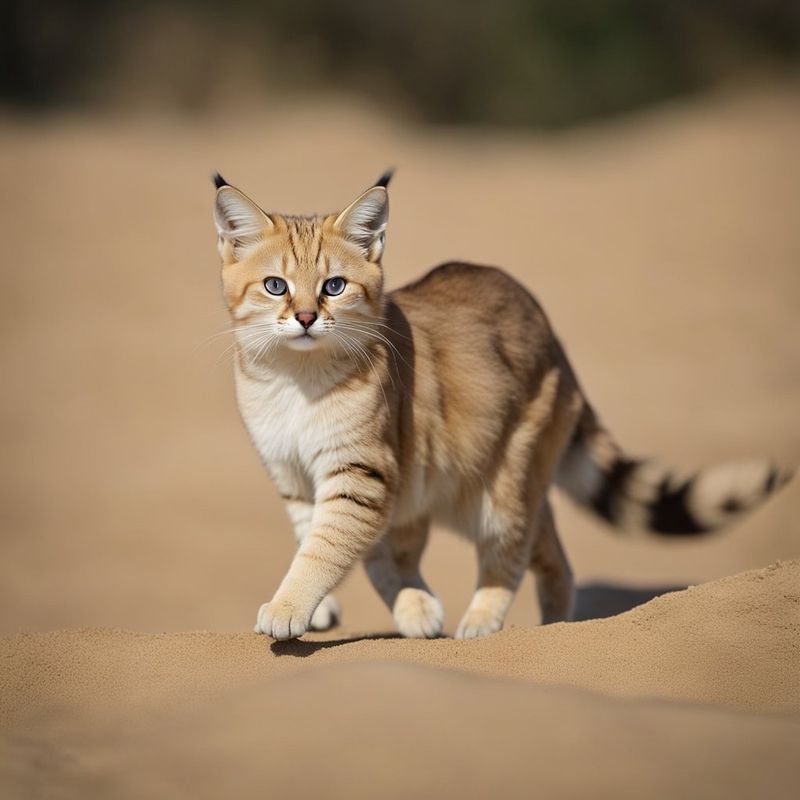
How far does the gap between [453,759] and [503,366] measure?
7.04 ft

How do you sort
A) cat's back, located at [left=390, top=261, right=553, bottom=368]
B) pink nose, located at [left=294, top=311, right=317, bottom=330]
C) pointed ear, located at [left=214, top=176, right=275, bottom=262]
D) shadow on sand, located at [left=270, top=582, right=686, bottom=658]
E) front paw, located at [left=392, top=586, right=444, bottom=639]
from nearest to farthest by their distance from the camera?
pink nose, located at [left=294, top=311, right=317, bottom=330]
pointed ear, located at [left=214, top=176, right=275, bottom=262]
front paw, located at [left=392, top=586, right=444, bottom=639]
cat's back, located at [left=390, top=261, right=553, bottom=368]
shadow on sand, located at [left=270, top=582, right=686, bottom=658]

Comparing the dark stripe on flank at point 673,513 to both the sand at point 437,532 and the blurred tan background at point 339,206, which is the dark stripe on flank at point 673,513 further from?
the blurred tan background at point 339,206

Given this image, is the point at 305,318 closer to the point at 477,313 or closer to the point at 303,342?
the point at 303,342

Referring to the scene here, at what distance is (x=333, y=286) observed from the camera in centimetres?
369

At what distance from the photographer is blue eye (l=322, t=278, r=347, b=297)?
145 inches

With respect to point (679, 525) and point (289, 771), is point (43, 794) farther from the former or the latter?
point (679, 525)

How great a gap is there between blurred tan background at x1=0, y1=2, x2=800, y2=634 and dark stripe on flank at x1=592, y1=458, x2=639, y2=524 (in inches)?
37.6

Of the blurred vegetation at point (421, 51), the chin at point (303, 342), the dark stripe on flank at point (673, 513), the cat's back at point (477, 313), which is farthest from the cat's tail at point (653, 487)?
the blurred vegetation at point (421, 51)

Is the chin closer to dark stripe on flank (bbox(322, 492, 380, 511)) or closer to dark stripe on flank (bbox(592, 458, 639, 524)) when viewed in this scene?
dark stripe on flank (bbox(322, 492, 380, 511))

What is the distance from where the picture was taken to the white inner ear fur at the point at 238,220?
3.73 metres

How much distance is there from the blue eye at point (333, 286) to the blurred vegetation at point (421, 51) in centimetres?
1729

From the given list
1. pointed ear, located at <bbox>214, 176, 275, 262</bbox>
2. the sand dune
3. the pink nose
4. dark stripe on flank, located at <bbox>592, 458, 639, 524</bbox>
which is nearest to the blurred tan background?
pointed ear, located at <bbox>214, 176, 275, 262</bbox>

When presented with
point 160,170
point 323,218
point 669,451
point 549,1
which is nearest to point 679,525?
point 323,218

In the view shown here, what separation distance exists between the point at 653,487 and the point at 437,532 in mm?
3214
